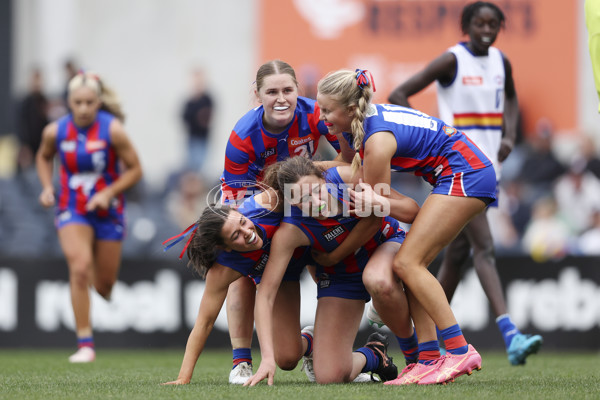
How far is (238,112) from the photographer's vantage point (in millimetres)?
15320

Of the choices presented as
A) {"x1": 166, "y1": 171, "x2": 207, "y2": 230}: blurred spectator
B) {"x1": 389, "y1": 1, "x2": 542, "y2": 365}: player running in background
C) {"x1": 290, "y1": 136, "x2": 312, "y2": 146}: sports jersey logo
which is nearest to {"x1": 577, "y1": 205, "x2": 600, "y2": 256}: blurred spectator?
{"x1": 389, "y1": 1, "x2": 542, "y2": 365}: player running in background

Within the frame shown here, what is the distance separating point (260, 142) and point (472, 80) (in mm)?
1776

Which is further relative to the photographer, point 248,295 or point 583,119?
point 583,119

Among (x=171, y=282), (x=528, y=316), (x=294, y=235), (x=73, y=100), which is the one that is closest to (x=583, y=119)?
(x=528, y=316)

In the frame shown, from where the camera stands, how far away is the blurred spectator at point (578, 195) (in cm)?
1038

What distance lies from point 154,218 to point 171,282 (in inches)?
78.4

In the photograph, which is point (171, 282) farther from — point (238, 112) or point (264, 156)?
point (238, 112)

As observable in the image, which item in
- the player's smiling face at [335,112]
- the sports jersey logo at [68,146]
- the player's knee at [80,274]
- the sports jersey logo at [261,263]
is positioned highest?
the player's smiling face at [335,112]

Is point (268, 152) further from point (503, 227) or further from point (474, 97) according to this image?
point (503, 227)

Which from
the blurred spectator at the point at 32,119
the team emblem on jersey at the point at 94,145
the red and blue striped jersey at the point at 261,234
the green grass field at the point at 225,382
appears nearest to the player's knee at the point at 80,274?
the green grass field at the point at 225,382

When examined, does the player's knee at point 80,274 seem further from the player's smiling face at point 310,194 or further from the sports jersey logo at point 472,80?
the sports jersey logo at point 472,80

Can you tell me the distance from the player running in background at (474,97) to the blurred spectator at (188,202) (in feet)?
14.2

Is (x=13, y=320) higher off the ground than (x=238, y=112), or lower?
lower

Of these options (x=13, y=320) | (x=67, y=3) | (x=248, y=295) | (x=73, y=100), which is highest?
(x=67, y=3)
